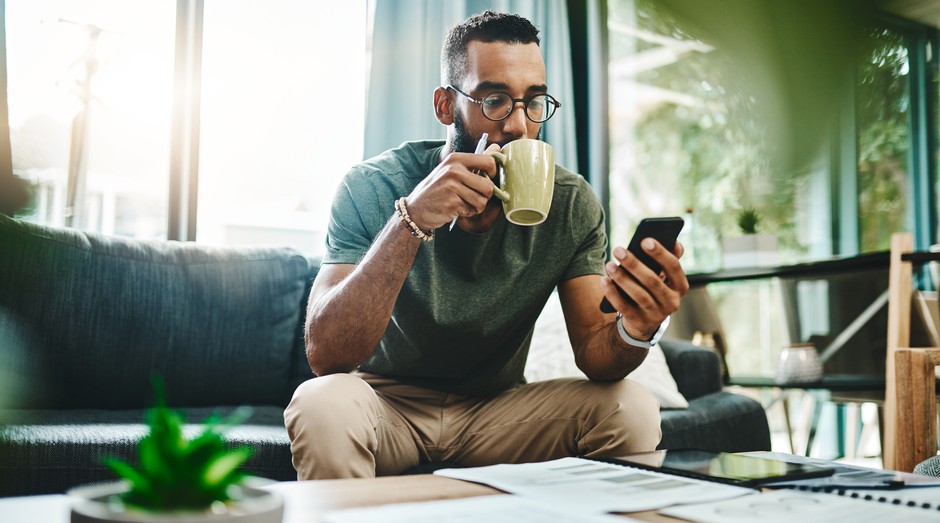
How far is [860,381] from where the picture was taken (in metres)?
2.63

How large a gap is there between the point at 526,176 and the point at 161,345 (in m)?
1.20

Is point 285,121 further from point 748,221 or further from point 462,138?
point 748,221

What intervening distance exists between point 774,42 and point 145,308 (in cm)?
359

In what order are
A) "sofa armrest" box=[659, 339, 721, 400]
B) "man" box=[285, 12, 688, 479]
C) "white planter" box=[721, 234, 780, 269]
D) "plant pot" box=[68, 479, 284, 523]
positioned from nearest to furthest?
1. "plant pot" box=[68, 479, 284, 523]
2. "man" box=[285, 12, 688, 479]
3. "sofa armrest" box=[659, 339, 721, 400]
4. "white planter" box=[721, 234, 780, 269]

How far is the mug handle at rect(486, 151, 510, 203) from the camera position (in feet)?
3.84

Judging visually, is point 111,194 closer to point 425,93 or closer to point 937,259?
point 425,93

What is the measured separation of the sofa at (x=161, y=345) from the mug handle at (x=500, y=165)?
0.73 metres

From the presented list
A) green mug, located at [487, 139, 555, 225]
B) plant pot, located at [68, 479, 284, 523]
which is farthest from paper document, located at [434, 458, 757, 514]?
green mug, located at [487, 139, 555, 225]

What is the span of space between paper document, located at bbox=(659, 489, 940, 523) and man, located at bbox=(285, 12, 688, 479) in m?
0.42

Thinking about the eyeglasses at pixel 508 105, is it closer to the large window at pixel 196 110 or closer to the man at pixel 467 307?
the man at pixel 467 307

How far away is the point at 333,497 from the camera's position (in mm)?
718

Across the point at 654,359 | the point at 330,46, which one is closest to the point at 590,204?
the point at 654,359

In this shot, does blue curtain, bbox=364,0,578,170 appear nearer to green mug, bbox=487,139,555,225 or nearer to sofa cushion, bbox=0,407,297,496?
sofa cushion, bbox=0,407,297,496

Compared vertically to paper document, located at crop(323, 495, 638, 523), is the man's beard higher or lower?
higher
